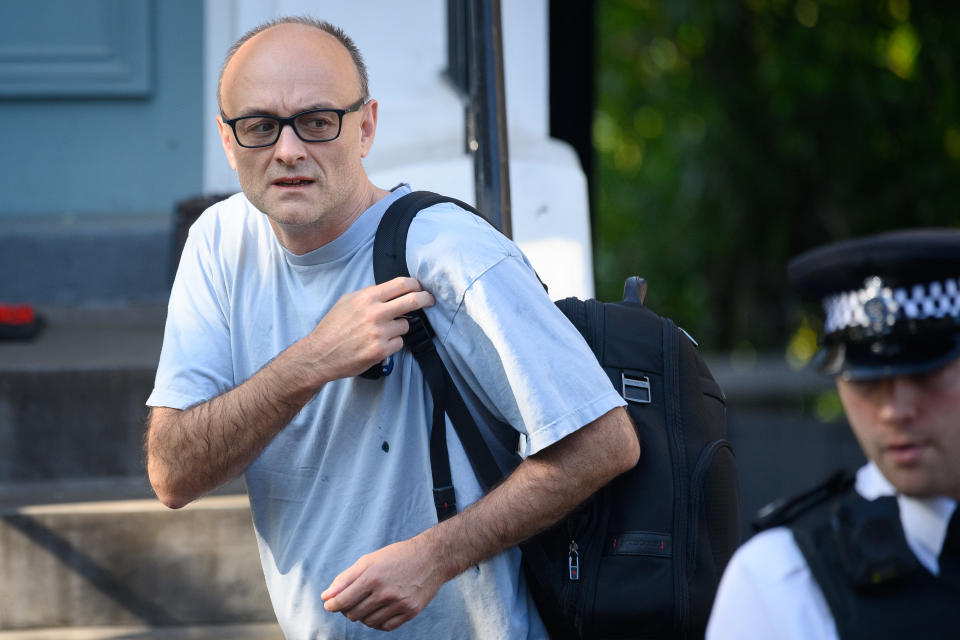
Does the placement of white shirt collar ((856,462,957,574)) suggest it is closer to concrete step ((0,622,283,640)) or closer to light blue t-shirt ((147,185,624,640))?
light blue t-shirt ((147,185,624,640))

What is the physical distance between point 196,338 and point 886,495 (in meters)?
1.28

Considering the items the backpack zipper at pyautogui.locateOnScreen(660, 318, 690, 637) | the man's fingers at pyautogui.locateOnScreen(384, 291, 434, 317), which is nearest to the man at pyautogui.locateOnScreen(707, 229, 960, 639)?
the backpack zipper at pyautogui.locateOnScreen(660, 318, 690, 637)

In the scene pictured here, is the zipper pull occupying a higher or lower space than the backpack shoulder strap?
lower

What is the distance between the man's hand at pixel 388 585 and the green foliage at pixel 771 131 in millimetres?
4204

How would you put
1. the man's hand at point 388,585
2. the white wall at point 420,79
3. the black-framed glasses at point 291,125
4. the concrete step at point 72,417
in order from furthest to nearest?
the white wall at point 420,79, the concrete step at point 72,417, the black-framed glasses at point 291,125, the man's hand at point 388,585

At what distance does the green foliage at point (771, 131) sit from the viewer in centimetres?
677

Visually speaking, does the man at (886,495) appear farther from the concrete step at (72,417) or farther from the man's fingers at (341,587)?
the concrete step at (72,417)

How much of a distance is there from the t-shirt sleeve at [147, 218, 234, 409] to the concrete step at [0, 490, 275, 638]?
0.96 meters

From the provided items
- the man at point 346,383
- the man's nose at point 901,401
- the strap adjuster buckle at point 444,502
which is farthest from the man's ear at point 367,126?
the man's nose at point 901,401

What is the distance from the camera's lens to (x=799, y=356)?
10.0m

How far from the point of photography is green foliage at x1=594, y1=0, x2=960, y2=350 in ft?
22.2

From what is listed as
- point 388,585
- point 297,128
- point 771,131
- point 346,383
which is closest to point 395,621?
point 388,585

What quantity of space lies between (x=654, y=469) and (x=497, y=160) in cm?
123

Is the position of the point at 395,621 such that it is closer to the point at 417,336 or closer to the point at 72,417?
the point at 417,336
